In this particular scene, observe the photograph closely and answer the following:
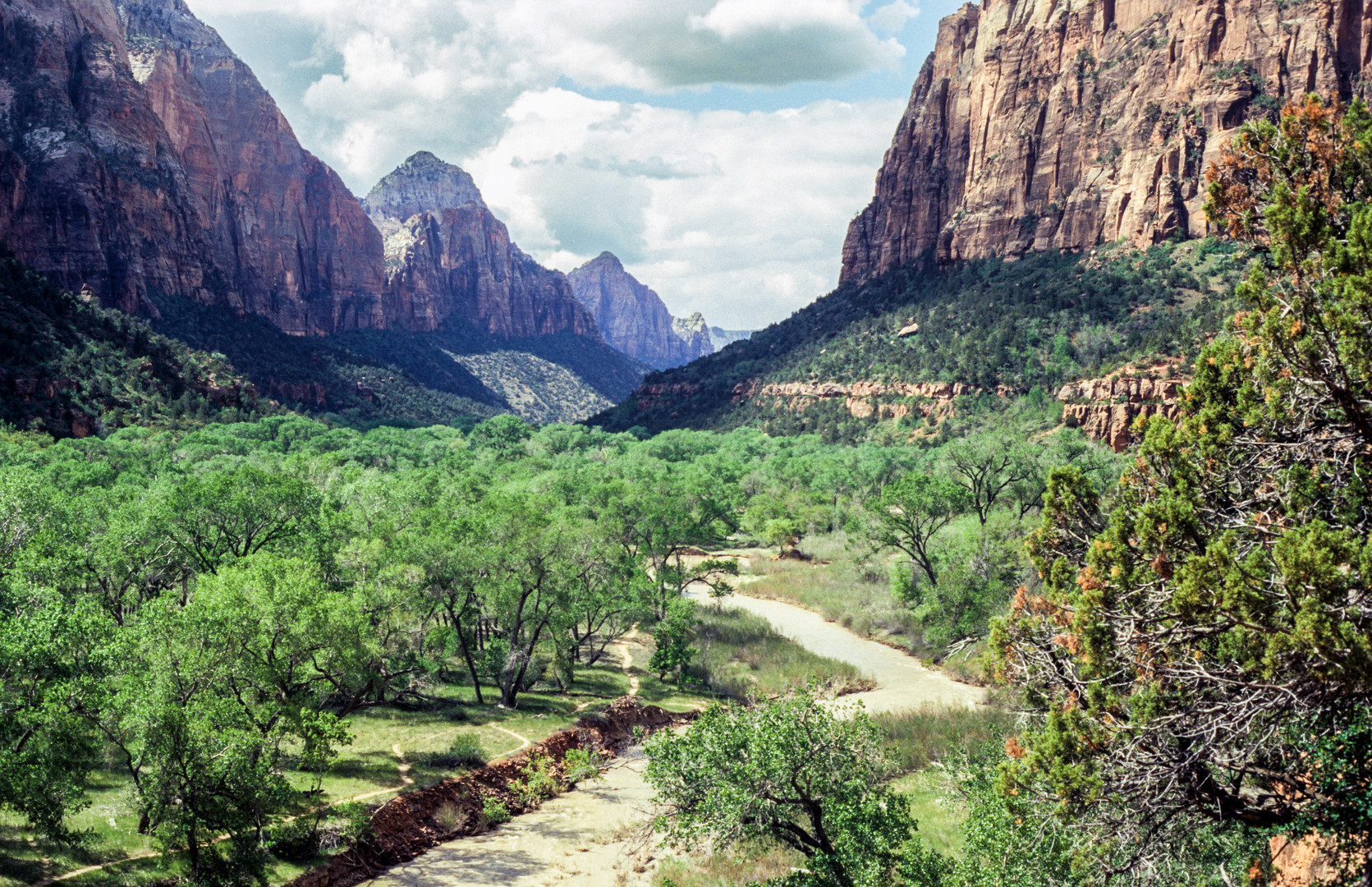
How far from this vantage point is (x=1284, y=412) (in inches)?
352

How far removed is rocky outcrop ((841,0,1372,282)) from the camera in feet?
303

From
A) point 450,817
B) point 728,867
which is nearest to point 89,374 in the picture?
point 450,817

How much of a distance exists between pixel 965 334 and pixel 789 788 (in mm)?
94935

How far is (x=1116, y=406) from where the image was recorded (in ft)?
227

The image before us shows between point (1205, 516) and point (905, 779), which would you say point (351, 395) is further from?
point (1205, 516)

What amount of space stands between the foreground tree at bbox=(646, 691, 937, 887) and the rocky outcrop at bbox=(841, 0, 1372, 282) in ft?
322

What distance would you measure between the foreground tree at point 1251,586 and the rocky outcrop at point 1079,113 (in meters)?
95.9

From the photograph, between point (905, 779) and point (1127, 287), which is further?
point (1127, 287)

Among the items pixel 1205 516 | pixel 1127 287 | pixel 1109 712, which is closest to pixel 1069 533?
pixel 1205 516

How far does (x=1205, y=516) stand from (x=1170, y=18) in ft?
409

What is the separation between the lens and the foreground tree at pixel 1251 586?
7473 mm

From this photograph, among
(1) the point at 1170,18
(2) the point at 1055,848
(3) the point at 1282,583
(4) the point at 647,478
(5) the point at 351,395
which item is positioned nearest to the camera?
(3) the point at 1282,583

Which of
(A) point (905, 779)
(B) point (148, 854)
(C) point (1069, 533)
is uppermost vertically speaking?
(C) point (1069, 533)

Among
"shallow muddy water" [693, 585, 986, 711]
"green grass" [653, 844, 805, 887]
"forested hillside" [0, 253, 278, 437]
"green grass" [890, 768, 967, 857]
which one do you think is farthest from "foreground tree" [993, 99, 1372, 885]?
"forested hillside" [0, 253, 278, 437]
